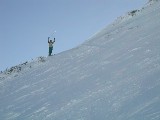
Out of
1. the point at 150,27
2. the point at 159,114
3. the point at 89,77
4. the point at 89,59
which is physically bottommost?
the point at 159,114

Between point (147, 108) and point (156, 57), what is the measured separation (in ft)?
15.3

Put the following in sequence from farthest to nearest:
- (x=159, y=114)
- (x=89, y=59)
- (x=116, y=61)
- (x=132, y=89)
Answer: (x=89, y=59) → (x=116, y=61) → (x=132, y=89) → (x=159, y=114)

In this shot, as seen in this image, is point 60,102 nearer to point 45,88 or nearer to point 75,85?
point 75,85

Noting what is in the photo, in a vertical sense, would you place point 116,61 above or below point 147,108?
above

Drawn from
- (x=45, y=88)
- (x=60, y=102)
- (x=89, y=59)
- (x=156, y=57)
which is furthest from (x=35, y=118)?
(x=89, y=59)

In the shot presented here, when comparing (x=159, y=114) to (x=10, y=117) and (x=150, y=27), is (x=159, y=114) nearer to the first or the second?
(x=10, y=117)

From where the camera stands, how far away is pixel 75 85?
14148mm

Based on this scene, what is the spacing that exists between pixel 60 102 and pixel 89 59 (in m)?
5.93

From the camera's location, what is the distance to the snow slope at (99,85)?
9.76 m

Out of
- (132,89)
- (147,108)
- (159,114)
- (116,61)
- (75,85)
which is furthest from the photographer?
(116,61)

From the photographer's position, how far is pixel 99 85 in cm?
1276

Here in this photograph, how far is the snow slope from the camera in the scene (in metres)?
9.76

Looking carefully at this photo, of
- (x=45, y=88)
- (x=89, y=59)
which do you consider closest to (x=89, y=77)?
(x=45, y=88)

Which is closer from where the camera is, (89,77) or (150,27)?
(89,77)
